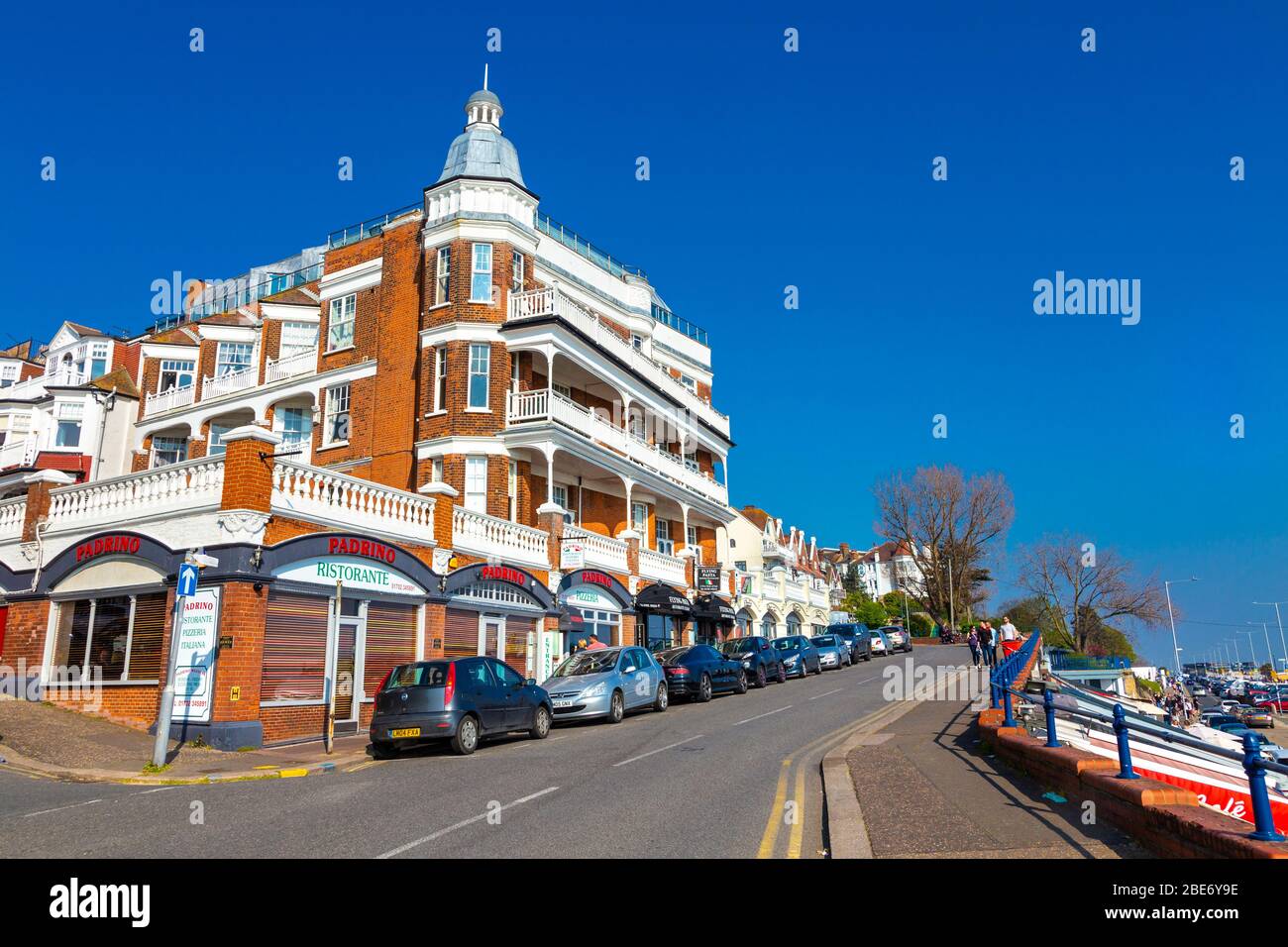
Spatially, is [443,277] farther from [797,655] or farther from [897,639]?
[897,639]

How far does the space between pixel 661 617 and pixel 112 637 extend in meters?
18.7

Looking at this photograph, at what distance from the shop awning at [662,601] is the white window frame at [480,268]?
10.8m

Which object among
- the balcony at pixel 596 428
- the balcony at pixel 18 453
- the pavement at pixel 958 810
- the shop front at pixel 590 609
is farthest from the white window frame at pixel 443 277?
the pavement at pixel 958 810

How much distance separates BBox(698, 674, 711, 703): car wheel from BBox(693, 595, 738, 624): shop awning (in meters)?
9.19

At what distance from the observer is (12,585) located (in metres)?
19.6

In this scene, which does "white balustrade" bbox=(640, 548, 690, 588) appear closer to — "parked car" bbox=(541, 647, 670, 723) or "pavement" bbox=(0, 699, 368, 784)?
"parked car" bbox=(541, 647, 670, 723)

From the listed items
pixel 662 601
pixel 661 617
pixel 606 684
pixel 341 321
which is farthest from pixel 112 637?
pixel 661 617

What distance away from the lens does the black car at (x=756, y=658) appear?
2741 centimetres

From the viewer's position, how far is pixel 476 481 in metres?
26.7

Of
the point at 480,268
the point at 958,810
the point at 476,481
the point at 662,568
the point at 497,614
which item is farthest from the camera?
the point at 662,568

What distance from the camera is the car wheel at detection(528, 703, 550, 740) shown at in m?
16.4

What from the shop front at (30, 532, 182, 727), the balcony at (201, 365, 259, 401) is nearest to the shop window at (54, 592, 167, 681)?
the shop front at (30, 532, 182, 727)
